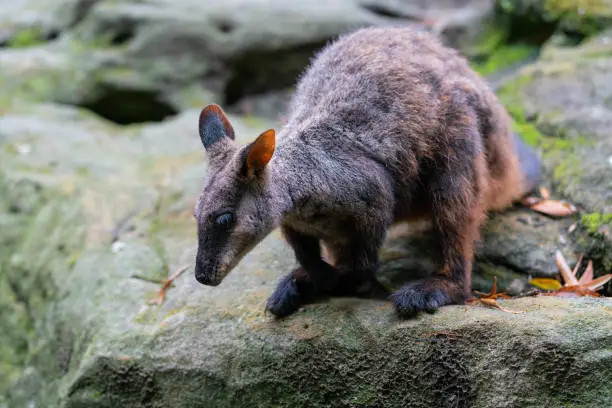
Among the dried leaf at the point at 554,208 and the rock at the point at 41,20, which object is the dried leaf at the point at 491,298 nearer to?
the dried leaf at the point at 554,208

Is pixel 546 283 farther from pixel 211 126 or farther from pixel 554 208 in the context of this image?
pixel 211 126

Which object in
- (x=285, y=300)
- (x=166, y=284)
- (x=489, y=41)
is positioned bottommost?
(x=166, y=284)

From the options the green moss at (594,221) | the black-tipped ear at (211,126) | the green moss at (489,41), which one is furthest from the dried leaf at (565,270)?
the green moss at (489,41)

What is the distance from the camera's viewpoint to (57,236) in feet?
19.1

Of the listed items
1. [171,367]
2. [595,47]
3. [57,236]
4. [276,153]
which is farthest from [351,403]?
[595,47]

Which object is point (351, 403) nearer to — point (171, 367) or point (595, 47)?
point (171, 367)

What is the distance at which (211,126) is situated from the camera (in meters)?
4.13

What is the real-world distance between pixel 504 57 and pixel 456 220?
212 inches

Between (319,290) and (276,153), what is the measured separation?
3.42 feet

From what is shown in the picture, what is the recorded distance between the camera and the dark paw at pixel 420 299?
148 inches

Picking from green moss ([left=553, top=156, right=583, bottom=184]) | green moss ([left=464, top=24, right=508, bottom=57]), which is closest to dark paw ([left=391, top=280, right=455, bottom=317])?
green moss ([left=553, top=156, right=583, bottom=184])

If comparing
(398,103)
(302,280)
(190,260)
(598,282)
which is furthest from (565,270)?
(190,260)

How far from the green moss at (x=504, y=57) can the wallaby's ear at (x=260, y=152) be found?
18.7 feet

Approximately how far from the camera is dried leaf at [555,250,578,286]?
174 inches
